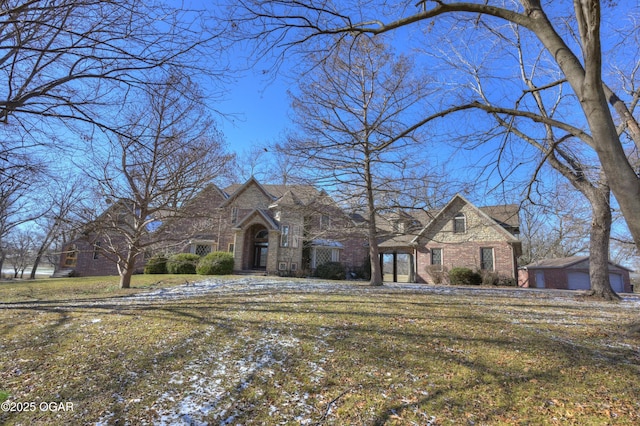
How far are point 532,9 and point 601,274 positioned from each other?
10298 mm

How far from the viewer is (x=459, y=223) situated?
23.4 meters

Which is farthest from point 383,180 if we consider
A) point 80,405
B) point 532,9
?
point 80,405

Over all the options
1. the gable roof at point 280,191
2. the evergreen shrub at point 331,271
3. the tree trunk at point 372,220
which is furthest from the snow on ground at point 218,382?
the evergreen shrub at point 331,271

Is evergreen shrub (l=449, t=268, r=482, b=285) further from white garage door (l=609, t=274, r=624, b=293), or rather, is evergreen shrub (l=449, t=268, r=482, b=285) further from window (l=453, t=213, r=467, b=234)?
white garage door (l=609, t=274, r=624, b=293)

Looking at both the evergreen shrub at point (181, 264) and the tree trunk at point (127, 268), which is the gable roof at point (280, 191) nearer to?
the evergreen shrub at point (181, 264)

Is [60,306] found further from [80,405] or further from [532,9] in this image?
[532,9]

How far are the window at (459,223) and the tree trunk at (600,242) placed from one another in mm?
12114

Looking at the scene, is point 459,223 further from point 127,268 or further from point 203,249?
point 127,268

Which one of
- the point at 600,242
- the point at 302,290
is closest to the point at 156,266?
the point at 302,290

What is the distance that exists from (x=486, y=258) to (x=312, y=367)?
21215 mm

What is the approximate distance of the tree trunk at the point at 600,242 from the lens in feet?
34.7

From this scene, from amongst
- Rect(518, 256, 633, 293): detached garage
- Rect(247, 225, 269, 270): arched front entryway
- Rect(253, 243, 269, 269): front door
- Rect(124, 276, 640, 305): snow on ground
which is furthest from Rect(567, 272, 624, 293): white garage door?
Rect(253, 243, 269, 269): front door

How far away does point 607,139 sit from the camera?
3.69 metres

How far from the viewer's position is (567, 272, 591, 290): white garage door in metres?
25.0
